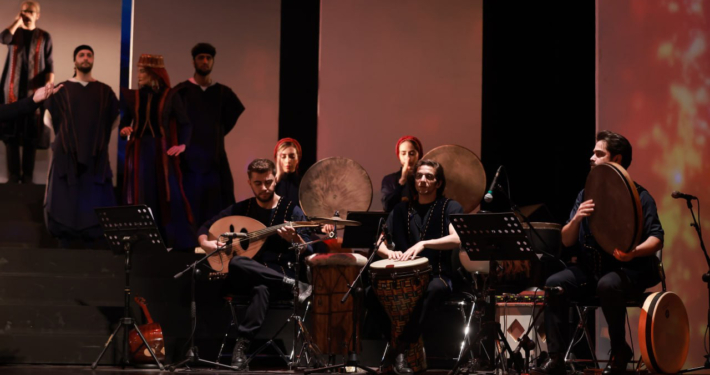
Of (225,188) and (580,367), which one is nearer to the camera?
(580,367)

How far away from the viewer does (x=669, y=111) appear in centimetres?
631

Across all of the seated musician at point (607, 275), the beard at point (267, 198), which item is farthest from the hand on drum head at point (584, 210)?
the beard at point (267, 198)

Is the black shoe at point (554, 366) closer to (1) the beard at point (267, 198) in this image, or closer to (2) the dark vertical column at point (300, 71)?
(1) the beard at point (267, 198)

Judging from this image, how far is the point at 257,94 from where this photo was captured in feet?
28.2

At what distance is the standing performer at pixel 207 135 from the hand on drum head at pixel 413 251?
3.09 m

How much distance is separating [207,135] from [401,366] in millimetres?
3726

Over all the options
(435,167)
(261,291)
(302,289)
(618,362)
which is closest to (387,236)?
(435,167)

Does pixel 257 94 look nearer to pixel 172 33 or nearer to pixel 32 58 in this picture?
pixel 172 33

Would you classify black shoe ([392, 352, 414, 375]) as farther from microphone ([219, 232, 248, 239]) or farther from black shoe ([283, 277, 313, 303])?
microphone ([219, 232, 248, 239])

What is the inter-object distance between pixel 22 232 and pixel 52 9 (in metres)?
2.40

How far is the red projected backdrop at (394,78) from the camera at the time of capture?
8.01 metres

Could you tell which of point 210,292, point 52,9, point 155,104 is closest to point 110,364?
point 210,292

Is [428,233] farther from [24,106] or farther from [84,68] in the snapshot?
[24,106]

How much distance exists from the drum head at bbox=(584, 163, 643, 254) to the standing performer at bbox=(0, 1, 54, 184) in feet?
18.3
